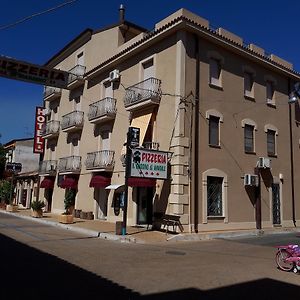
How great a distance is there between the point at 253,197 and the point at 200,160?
444 centimetres

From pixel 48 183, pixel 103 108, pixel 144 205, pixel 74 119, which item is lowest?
pixel 144 205

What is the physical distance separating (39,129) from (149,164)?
68.5 feet

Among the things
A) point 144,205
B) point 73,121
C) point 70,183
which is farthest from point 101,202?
point 73,121

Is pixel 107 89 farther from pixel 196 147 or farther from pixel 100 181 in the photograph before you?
pixel 196 147

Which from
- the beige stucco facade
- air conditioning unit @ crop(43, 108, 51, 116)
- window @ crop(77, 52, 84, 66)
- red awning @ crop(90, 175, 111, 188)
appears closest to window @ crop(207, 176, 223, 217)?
the beige stucco facade

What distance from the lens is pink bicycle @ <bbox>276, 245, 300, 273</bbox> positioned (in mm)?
10195

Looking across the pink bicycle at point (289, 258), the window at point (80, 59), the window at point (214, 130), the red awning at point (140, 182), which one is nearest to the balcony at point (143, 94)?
the window at point (214, 130)

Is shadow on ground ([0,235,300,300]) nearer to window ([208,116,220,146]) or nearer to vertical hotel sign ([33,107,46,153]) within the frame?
window ([208,116,220,146])

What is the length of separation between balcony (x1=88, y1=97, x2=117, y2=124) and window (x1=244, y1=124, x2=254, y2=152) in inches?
297

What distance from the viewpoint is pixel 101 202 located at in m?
25.9

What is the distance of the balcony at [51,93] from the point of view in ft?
109

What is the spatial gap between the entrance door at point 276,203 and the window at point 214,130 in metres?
5.13

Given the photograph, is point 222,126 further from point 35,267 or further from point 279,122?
point 35,267

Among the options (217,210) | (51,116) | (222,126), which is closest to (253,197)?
(217,210)
